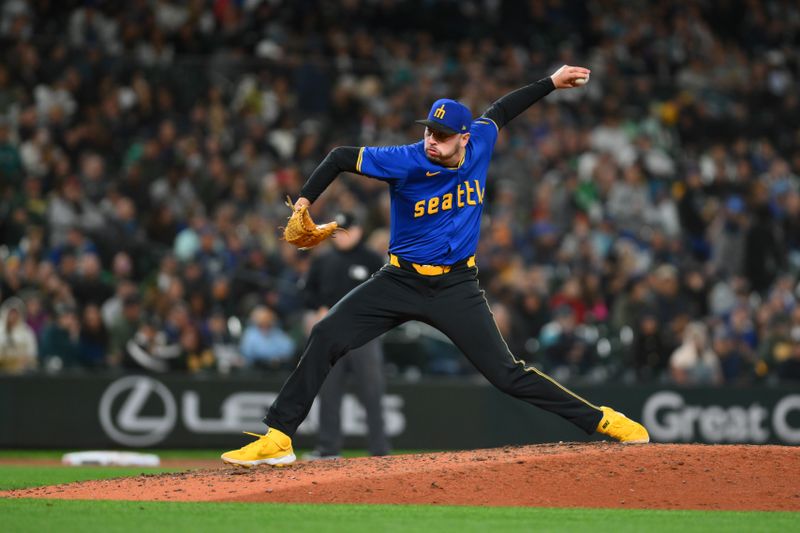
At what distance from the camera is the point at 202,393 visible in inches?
579

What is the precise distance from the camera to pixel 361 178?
1825 cm

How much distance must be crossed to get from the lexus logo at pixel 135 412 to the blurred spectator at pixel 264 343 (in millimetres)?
1283

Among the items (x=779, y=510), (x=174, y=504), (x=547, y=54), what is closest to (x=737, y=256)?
(x=547, y=54)

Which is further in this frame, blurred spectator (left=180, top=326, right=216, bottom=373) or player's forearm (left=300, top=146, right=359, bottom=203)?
blurred spectator (left=180, top=326, right=216, bottom=373)

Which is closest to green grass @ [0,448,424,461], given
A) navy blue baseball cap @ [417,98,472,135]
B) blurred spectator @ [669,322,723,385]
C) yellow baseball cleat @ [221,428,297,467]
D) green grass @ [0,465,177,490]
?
green grass @ [0,465,177,490]

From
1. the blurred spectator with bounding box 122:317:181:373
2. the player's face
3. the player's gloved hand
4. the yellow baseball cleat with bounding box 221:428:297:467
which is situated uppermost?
the player's gloved hand

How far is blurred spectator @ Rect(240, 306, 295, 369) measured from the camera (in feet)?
50.5

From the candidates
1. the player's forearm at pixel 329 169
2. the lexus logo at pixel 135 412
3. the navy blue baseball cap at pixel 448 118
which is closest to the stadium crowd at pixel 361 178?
the lexus logo at pixel 135 412

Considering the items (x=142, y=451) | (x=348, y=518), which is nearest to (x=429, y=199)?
(x=348, y=518)

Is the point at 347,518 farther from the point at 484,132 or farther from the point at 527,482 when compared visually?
the point at 484,132

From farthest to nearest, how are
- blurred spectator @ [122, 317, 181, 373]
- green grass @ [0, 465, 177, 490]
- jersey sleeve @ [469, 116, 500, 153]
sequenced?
blurred spectator @ [122, 317, 181, 373] → green grass @ [0, 465, 177, 490] → jersey sleeve @ [469, 116, 500, 153]

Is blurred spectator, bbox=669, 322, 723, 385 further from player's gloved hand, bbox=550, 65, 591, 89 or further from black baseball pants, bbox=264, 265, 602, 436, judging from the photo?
black baseball pants, bbox=264, 265, 602, 436

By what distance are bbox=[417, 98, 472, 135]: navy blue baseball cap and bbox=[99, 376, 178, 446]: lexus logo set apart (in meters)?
7.61

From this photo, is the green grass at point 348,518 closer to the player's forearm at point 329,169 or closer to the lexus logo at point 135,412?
the player's forearm at point 329,169
